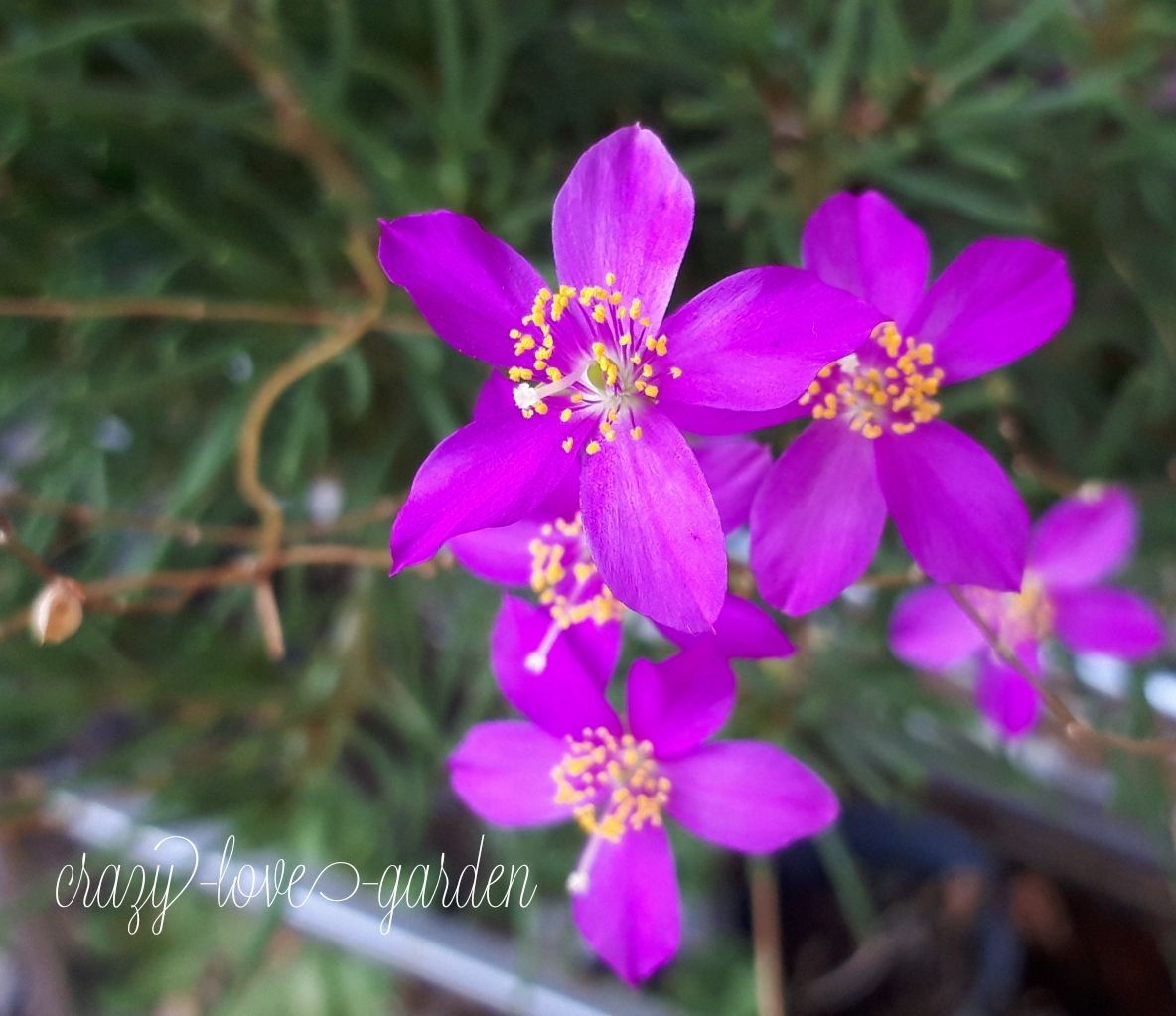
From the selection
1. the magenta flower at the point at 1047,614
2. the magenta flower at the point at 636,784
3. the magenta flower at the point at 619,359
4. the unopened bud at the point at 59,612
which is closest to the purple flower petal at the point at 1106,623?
the magenta flower at the point at 1047,614

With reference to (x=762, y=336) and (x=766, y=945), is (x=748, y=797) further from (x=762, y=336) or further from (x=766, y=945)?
(x=766, y=945)

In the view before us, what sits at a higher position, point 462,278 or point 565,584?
point 462,278

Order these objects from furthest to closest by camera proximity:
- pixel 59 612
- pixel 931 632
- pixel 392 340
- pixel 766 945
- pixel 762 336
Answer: pixel 766 945, pixel 392 340, pixel 931 632, pixel 59 612, pixel 762 336

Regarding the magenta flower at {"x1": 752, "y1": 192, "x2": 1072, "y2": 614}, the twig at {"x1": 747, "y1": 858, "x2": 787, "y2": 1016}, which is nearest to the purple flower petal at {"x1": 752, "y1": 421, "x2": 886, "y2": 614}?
the magenta flower at {"x1": 752, "y1": 192, "x2": 1072, "y2": 614}

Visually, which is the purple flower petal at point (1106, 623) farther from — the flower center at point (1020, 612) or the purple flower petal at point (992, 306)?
the purple flower petal at point (992, 306)

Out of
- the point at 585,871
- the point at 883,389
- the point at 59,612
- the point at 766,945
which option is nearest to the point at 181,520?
the point at 59,612

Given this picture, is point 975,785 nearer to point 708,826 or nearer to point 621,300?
point 708,826
